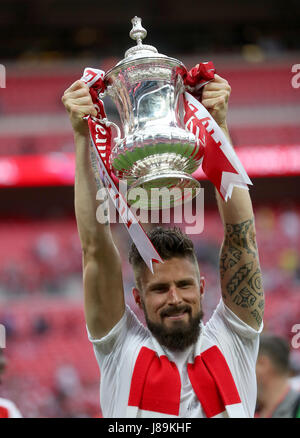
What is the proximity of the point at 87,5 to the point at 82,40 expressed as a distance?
0.79 meters

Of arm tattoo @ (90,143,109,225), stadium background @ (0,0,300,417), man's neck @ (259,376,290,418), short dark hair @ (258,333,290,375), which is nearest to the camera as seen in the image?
arm tattoo @ (90,143,109,225)

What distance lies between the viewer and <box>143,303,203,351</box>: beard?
182 centimetres

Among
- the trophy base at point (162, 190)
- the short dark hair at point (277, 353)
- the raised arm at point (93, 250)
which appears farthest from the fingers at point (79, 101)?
the short dark hair at point (277, 353)

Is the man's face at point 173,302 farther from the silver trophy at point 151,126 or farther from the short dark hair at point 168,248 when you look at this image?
the silver trophy at point 151,126

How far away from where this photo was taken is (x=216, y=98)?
75.9 inches

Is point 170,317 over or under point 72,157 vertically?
under

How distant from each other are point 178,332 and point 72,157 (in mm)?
8587

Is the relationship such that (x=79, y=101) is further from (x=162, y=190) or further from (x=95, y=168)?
(x=162, y=190)

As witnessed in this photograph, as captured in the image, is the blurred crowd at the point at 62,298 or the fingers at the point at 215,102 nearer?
the fingers at the point at 215,102

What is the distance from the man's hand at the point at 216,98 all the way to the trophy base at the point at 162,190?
0.28m

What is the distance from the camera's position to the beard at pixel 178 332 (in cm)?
182
